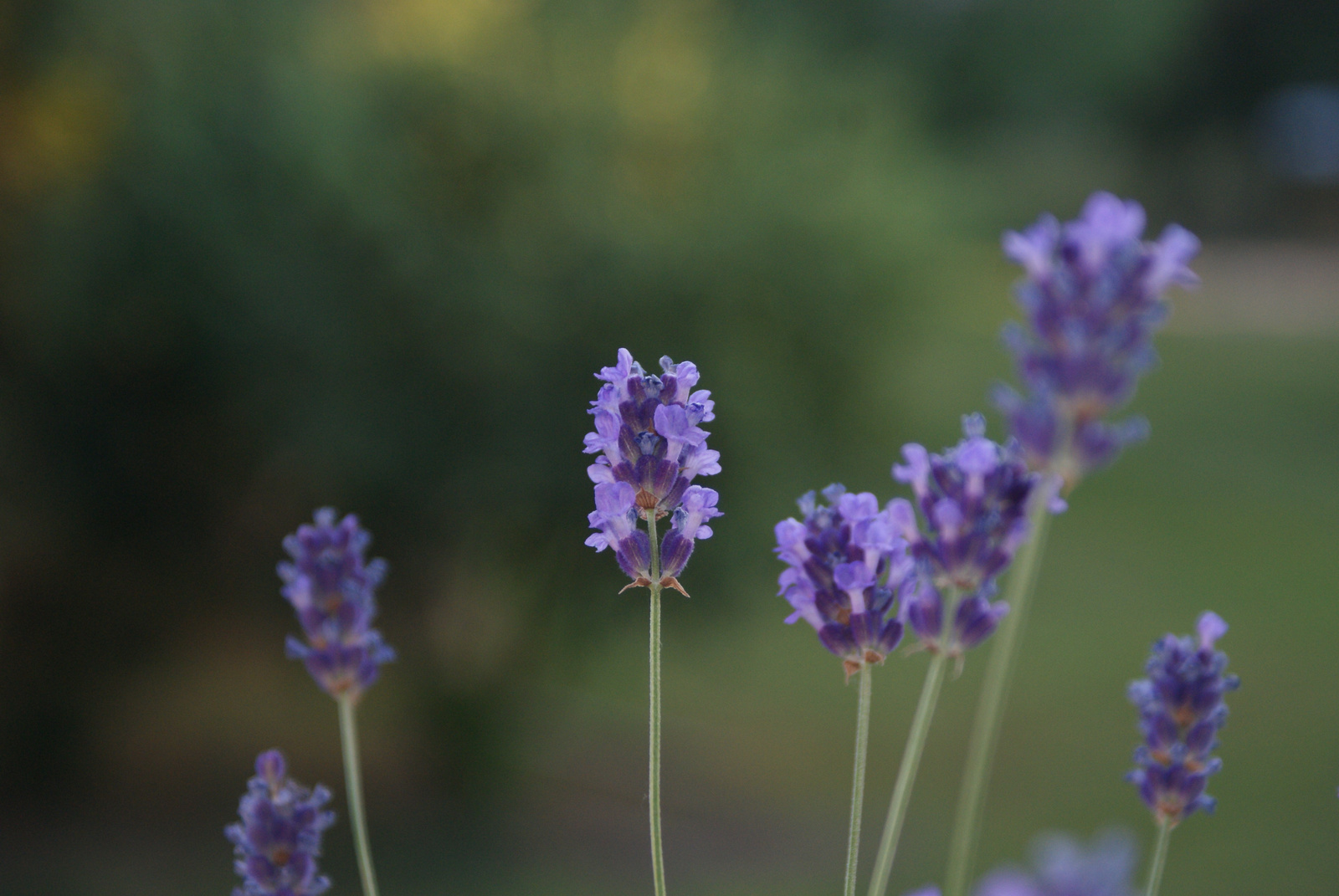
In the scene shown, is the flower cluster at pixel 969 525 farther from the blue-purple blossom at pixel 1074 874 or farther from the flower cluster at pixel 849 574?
the blue-purple blossom at pixel 1074 874

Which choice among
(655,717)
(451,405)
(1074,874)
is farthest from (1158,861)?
(451,405)

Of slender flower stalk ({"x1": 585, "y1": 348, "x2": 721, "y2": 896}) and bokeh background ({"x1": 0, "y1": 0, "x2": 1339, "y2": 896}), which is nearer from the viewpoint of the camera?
slender flower stalk ({"x1": 585, "y1": 348, "x2": 721, "y2": 896})

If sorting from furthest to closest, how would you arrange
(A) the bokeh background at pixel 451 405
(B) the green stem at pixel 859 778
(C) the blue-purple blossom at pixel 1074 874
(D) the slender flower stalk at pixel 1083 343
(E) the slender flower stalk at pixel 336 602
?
(A) the bokeh background at pixel 451 405
(E) the slender flower stalk at pixel 336 602
(B) the green stem at pixel 859 778
(D) the slender flower stalk at pixel 1083 343
(C) the blue-purple blossom at pixel 1074 874

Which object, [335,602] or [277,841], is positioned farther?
[335,602]

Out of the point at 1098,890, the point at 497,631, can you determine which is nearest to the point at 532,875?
the point at 497,631

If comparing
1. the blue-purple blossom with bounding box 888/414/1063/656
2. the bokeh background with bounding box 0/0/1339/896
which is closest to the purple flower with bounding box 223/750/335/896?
the blue-purple blossom with bounding box 888/414/1063/656

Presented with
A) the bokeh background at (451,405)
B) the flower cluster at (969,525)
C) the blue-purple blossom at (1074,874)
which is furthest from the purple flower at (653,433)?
the bokeh background at (451,405)

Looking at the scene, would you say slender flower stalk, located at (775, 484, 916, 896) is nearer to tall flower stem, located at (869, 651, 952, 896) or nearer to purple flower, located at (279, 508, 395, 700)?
tall flower stem, located at (869, 651, 952, 896)

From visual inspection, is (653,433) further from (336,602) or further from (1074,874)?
(1074,874)
